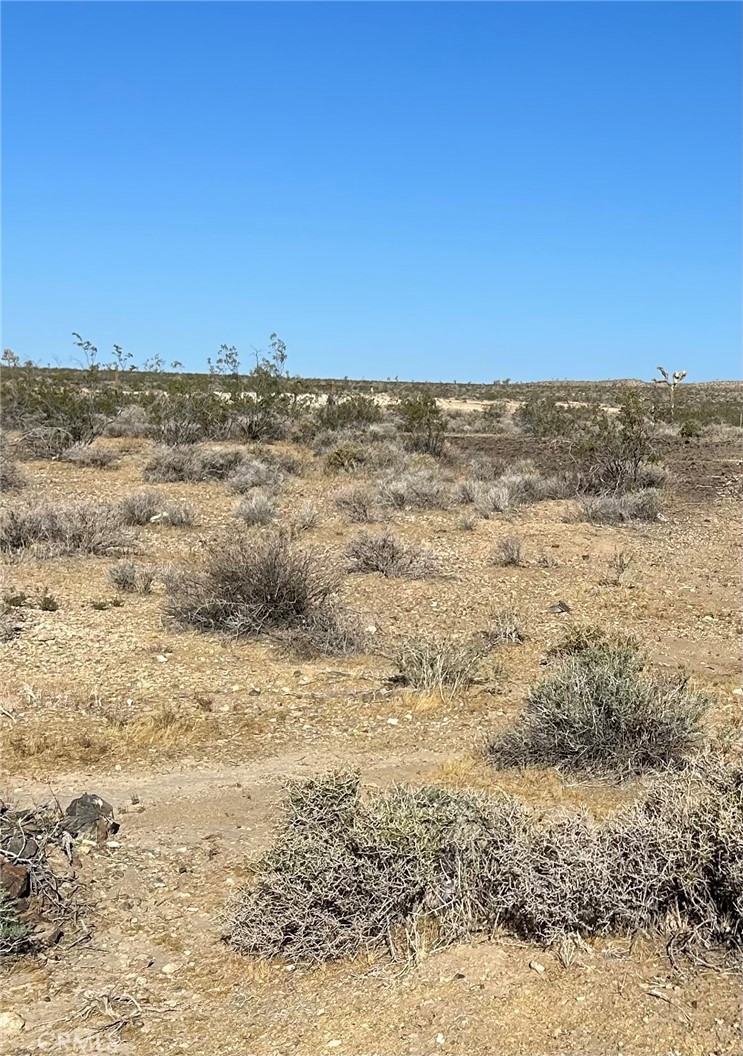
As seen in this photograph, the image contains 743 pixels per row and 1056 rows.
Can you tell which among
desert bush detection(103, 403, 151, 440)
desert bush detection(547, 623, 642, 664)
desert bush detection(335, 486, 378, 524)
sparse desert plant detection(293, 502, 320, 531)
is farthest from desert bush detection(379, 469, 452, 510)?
desert bush detection(103, 403, 151, 440)

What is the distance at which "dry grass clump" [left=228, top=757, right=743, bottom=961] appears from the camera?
11.0ft

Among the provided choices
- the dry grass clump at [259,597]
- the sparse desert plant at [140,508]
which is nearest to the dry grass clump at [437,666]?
the dry grass clump at [259,597]

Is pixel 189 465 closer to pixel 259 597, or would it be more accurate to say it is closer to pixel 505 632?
pixel 259 597

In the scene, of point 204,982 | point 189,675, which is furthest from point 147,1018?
point 189,675

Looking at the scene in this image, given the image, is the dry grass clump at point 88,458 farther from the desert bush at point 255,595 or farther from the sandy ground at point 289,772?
the desert bush at point 255,595

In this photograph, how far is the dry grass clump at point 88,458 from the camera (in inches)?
702

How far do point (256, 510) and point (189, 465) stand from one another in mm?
4034

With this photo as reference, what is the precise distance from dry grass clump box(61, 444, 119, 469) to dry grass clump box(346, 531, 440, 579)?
344 inches

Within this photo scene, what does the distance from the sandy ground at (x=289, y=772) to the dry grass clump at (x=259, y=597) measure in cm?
30

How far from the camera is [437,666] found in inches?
271

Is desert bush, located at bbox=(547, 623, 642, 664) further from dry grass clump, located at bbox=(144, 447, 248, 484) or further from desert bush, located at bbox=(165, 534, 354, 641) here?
dry grass clump, located at bbox=(144, 447, 248, 484)

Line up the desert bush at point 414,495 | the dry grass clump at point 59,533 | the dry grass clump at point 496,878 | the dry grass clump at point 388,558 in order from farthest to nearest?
the desert bush at point 414,495 → the dry grass clump at point 59,533 → the dry grass clump at point 388,558 → the dry grass clump at point 496,878

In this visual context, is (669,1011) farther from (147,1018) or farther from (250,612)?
(250,612)

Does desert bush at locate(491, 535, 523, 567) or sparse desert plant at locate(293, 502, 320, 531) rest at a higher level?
sparse desert plant at locate(293, 502, 320, 531)
